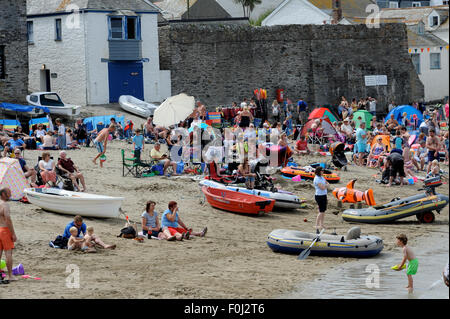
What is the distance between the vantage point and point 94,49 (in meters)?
32.2

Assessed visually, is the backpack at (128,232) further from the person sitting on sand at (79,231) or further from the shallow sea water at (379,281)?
the shallow sea water at (379,281)

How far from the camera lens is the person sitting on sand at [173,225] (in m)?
15.8

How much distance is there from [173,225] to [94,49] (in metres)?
17.6

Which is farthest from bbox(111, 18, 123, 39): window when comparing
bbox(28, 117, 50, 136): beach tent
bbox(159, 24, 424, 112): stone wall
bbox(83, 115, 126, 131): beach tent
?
bbox(28, 117, 50, 136): beach tent

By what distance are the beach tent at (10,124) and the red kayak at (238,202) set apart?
9008 mm


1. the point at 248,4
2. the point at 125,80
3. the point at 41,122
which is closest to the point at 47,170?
the point at 41,122

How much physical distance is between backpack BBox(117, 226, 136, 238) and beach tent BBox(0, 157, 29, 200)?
2.76 m

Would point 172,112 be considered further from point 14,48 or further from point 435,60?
point 435,60

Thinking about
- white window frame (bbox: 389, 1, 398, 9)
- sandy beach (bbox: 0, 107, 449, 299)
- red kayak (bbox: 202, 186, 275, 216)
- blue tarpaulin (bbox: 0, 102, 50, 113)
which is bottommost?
sandy beach (bbox: 0, 107, 449, 299)

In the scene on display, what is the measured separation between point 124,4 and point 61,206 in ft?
60.3

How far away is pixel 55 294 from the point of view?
11.7 meters

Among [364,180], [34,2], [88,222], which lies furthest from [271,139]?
[34,2]

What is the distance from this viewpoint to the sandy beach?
12.5m

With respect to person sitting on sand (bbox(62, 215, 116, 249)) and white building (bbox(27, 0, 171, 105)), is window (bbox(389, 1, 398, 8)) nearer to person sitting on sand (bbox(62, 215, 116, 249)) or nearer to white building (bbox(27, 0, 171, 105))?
white building (bbox(27, 0, 171, 105))
